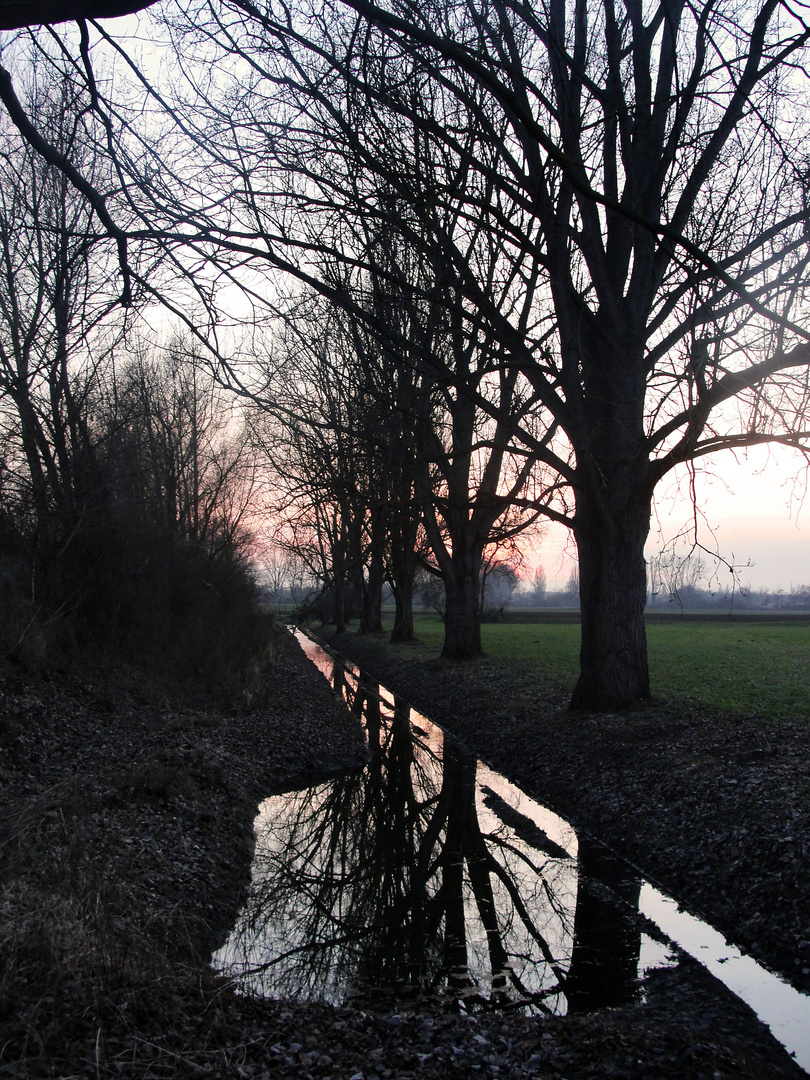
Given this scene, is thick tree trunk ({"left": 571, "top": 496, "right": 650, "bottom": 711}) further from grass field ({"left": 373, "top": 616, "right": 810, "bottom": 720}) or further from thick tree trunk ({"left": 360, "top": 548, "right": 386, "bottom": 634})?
thick tree trunk ({"left": 360, "top": 548, "right": 386, "bottom": 634})

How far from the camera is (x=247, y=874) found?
8.56 meters

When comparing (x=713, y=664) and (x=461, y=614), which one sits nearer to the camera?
(x=713, y=664)

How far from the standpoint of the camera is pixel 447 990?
6.17 metres

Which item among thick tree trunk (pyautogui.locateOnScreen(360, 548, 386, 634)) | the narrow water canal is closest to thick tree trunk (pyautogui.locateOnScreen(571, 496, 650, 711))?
the narrow water canal

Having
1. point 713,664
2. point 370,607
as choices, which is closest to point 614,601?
point 713,664

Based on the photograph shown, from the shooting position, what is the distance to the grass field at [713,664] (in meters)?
14.6

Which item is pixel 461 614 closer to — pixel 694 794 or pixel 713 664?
pixel 713 664

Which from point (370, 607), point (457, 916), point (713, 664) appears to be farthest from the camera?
point (370, 607)

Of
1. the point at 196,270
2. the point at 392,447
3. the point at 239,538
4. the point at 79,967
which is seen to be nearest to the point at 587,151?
the point at 392,447

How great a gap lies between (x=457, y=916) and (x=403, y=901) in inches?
26.8

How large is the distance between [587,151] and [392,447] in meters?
4.77

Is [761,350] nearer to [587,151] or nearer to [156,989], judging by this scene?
[587,151]

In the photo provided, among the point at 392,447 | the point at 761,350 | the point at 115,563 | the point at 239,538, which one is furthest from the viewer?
the point at 239,538

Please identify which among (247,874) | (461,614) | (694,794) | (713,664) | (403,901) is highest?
(461,614)
